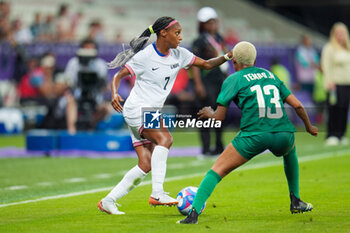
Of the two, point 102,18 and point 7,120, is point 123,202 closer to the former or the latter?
point 7,120

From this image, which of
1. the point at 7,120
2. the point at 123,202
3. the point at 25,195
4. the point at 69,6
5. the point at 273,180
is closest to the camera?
the point at 123,202

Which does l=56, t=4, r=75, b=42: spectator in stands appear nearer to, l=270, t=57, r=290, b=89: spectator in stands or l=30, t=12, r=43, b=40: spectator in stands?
l=30, t=12, r=43, b=40: spectator in stands

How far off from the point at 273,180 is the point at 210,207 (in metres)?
2.80

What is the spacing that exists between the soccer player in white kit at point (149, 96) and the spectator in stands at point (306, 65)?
1669 cm

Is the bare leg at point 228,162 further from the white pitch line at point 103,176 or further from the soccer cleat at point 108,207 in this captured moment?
the white pitch line at point 103,176

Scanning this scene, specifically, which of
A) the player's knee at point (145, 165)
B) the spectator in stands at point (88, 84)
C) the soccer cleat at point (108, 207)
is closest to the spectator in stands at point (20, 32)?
the spectator in stands at point (88, 84)

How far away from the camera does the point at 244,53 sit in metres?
7.65

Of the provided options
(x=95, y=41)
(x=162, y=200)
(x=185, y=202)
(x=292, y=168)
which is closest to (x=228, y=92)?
(x=292, y=168)

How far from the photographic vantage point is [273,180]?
11.4 meters

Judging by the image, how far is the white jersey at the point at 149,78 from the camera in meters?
8.45

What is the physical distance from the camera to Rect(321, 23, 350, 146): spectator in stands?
1755 centimetres

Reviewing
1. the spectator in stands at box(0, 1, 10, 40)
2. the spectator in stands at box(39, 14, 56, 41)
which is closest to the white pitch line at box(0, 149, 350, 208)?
the spectator in stands at box(0, 1, 10, 40)

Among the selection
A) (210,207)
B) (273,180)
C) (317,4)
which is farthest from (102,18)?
(210,207)

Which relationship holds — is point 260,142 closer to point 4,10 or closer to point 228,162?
point 228,162
